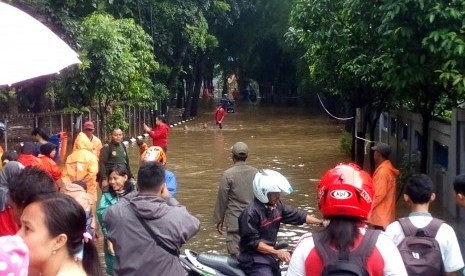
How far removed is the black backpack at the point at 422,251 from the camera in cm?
434

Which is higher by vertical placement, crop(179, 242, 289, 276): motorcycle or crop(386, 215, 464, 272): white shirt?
crop(386, 215, 464, 272): white shirt

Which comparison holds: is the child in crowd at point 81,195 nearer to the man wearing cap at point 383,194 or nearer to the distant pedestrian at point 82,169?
the distant pedestrian at point 82,169

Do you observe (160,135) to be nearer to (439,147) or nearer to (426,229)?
(439,147)

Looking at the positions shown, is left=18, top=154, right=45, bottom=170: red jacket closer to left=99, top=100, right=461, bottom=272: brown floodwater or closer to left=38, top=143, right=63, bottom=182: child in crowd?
left=38, top=143, right=63, bottom=182: child in crowd

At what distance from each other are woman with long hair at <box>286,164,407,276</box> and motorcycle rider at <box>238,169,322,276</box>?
7.85 feet

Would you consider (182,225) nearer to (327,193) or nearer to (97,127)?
(327,193)

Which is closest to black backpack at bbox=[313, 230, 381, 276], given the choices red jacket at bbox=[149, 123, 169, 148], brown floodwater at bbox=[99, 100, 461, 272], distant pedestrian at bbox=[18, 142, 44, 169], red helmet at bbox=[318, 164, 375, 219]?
red helmet at bbox=[318, 164, 375, 219]

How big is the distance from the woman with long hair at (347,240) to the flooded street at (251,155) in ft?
22.3

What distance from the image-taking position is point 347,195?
3057 millimetres

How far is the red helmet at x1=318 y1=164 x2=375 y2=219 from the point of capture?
3.05 metres

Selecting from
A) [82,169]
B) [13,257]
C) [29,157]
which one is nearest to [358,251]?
[13,257]

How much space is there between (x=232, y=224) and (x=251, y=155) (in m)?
14.9

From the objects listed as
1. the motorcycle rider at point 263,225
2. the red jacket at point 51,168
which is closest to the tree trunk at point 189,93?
the red jacket at point 51,168

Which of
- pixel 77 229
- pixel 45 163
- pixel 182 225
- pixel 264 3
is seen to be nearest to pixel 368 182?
pixel 77 229
